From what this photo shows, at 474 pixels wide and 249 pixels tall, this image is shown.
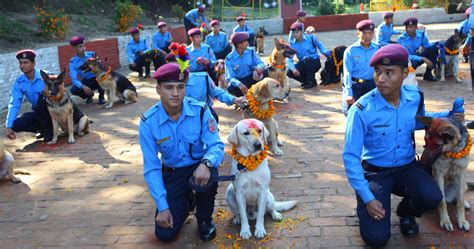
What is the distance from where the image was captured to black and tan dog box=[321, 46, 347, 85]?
10677 mm

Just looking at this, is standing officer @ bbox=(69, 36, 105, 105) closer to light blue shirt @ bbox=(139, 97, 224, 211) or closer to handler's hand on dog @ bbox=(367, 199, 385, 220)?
light blue shirt @ bbox=(139, 97, 224, 211)

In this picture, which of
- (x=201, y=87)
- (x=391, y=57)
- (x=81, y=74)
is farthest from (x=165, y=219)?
(x=81, y=74)

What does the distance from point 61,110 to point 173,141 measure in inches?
173

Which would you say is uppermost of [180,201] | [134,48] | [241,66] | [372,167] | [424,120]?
[134,48]

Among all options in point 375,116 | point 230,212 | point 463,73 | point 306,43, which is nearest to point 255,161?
point 230,212

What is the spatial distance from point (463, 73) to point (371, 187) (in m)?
8.99

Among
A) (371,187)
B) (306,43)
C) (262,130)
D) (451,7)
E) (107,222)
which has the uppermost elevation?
(451,7)

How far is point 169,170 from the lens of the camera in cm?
415

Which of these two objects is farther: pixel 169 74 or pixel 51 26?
pixel 51 26

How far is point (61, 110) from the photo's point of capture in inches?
294

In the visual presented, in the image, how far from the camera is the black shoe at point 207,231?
3.93 m

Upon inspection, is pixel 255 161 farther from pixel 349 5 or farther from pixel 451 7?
pixel 349 5

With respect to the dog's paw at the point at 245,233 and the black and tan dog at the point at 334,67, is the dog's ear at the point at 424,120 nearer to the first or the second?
the dog's paw at the point at 245,233

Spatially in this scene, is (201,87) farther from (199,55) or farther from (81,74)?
(81,74)
